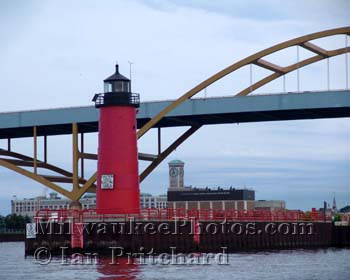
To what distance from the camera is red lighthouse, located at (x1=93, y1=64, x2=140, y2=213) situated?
5369 centimetres

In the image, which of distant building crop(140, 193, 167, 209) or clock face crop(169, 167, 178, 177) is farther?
distant building crop(140, 193, 167, 209)

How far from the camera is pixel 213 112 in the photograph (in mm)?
63250

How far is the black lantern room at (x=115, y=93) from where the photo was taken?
176ft

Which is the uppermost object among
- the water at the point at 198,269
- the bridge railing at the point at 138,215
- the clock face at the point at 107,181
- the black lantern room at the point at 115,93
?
the black lantern room at the point at 115,93

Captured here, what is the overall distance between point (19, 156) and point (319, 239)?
63.3 feet

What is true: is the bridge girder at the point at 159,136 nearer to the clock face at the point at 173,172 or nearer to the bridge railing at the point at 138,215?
the bridge railing at the point at 138,215

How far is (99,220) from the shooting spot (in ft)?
169

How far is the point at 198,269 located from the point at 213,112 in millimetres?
20356

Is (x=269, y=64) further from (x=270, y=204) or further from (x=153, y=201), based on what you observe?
(x=153, y=201)

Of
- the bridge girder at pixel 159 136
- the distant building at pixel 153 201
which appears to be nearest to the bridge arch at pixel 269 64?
the bridge girder at pixel 159 136

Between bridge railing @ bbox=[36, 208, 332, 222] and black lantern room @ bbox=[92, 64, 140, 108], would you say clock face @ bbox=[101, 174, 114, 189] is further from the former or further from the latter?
black lantern room @ bbox=[92, 64, 140, 108]

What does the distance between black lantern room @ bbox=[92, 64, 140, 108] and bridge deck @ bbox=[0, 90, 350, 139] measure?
9883 mm

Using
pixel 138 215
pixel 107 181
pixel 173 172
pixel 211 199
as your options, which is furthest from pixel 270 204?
pixel 138 215

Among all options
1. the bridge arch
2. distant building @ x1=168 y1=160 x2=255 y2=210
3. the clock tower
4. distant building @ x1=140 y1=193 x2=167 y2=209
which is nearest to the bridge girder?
the bridge arch
